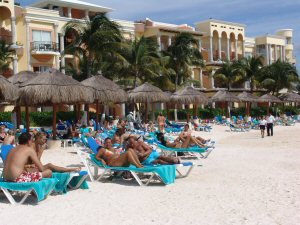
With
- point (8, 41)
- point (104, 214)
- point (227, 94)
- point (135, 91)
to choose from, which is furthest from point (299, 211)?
point (8, 41)

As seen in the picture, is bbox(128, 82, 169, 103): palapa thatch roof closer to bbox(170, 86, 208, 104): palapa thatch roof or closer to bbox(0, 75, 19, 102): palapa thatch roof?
bbox(170, 86, 208, 104): palapa thatch roof

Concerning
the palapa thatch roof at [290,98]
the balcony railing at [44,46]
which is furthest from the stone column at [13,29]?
the palapa thatch roof at [290,98]

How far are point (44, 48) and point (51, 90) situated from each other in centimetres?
1947

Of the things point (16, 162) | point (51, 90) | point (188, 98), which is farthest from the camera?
point (188, 98)

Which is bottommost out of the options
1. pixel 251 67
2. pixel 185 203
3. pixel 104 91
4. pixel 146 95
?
pixel 185 203

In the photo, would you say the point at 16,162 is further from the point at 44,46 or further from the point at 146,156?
the point at 44,46

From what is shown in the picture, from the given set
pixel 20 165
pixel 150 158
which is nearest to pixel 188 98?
pixel 150 158

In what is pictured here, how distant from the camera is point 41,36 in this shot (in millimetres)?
33062

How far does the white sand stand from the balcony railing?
2525 cm

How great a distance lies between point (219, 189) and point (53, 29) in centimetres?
2879

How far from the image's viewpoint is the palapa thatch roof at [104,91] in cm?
1820

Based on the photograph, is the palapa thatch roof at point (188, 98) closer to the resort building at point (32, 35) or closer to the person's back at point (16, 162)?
the resort building at point (32, 35)

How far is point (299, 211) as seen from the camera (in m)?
5.91

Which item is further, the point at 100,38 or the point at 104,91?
the point at 100,38
